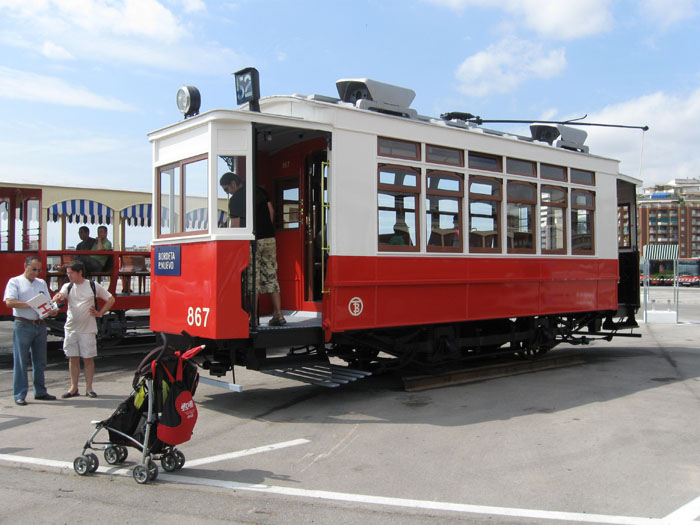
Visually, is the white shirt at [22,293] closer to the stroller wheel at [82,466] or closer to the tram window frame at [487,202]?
the stroller wheel at [82,466]

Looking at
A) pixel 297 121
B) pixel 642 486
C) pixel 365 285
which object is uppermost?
pixel 297 121

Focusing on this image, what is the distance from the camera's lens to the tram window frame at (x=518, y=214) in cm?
938

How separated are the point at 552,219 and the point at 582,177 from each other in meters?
1.25

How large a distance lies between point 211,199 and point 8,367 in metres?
6.37

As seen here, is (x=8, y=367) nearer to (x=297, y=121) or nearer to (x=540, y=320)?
(x=297, y=121)

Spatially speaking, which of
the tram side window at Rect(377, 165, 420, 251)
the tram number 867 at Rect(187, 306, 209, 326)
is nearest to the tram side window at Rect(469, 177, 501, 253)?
the tram side window at Rect(377, 165, 420, 251)

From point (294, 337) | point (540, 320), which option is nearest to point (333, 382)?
point (294, 337)

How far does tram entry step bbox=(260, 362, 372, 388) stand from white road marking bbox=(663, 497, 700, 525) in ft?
12.3

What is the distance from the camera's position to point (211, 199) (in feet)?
22.7

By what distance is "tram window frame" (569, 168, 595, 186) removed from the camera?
10.5 m

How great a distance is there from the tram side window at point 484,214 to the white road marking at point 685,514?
487cm

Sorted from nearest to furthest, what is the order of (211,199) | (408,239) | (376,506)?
1. (376,506)
2. (211,199)
3. (408,239)

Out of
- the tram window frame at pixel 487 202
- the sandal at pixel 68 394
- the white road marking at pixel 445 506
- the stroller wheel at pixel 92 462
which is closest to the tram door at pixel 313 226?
the tram window frame at pixel 487 202

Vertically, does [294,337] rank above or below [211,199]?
below
